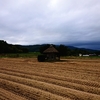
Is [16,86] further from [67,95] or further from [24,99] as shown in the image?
[67,95]

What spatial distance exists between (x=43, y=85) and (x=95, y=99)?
3.79 metres

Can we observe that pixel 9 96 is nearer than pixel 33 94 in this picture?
Yes

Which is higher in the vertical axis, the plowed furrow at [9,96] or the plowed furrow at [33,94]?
the plowed furrow at [33,94]

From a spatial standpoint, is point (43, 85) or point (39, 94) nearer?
point (39, 94)

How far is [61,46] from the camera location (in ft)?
153

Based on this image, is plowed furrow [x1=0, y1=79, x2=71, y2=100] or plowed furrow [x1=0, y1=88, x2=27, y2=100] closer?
plowed furrow [x1=0, y1=79, x2=71, y2=100]

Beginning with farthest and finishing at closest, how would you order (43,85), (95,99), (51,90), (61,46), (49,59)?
(61,46) < (49,59) < (43,85) < (51,90) < (95,99)

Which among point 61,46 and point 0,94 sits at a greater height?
point 61,46

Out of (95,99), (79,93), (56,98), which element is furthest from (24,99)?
(95,99)

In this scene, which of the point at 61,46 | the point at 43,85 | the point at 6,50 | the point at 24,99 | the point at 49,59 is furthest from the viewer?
the point at 6,50

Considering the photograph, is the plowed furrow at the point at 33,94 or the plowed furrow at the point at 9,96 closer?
the plowed furrow at the point at 33,94

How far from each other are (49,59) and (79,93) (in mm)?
25945

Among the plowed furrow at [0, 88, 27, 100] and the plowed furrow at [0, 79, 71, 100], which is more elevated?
the plowed furrow at [0, 79, 71, 100]

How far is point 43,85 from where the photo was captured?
33.6ft
